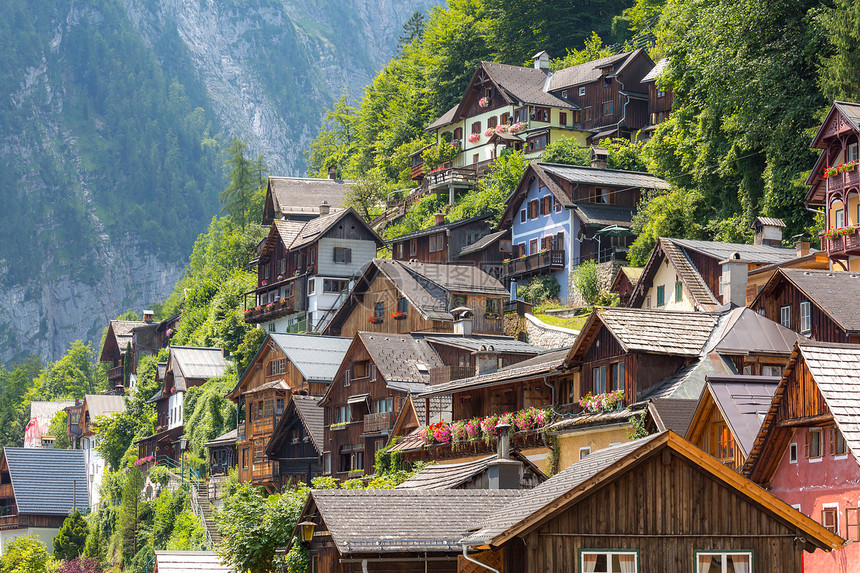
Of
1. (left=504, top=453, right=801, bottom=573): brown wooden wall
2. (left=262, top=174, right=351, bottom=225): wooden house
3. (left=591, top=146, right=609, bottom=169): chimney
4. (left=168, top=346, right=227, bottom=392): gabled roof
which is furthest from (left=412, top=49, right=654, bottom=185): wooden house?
(left=504, top=453, right=801, bottom=573): brown wooden wall

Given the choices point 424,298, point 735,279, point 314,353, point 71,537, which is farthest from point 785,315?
point 71,537

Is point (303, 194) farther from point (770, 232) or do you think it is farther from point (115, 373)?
point (770, 232)

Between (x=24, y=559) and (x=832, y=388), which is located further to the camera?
(x=24, y=559)

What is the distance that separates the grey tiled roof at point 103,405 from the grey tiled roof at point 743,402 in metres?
77.2

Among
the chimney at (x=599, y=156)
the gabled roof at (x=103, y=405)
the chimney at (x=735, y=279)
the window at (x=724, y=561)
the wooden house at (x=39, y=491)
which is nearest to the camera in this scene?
the window at (x=724, y=561)

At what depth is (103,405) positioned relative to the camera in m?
104

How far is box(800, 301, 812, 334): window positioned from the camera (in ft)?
128

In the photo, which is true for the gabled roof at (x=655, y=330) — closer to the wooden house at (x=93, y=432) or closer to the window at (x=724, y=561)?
the window at (x=724, y=561)

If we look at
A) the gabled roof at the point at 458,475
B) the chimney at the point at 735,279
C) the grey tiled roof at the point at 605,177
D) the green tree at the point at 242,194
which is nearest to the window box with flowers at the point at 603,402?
the gabled roof at the point at 458,475

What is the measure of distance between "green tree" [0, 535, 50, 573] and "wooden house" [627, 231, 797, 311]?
33.7 metres

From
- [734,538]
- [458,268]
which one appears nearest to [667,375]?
[734,538]

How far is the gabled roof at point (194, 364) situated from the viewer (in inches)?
3433

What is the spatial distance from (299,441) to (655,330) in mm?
27874

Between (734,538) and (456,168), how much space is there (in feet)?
238
